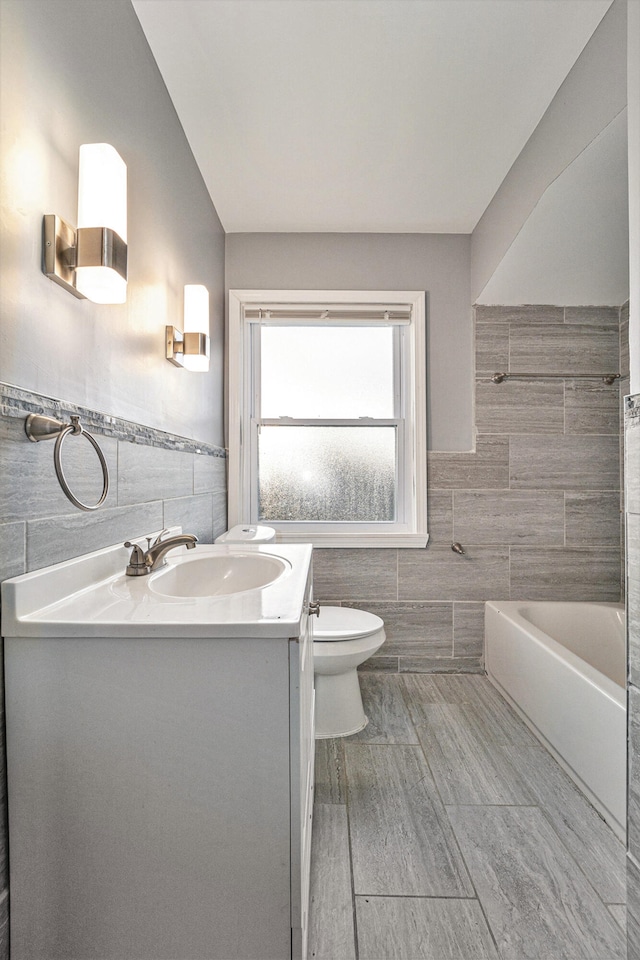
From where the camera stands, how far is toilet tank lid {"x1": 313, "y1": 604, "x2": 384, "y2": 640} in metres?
2.09

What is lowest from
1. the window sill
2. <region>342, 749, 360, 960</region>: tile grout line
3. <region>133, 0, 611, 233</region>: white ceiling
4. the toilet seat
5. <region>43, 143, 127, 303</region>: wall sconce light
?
<region>342, 749, 360, 960</region>: tile grout line

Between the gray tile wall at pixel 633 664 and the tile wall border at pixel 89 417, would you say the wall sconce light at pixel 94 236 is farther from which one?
the gray tile wall at pixel 633 664

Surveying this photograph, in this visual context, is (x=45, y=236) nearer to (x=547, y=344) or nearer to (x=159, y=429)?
(x=159, y=429)

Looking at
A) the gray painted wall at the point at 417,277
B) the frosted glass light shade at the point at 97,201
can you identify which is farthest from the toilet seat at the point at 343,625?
the frosted glass light shade at the point at 97,201

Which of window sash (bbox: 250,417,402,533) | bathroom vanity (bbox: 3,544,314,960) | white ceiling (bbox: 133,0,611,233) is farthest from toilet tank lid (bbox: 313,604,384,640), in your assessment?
white ceiling (bbox: 133,0,611,233)

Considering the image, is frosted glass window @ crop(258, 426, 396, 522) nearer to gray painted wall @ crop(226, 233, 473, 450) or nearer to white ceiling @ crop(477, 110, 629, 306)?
gray painted wall @ crop(226, 233, 473, 450)

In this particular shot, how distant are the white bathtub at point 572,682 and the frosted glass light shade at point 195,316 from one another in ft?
5.59

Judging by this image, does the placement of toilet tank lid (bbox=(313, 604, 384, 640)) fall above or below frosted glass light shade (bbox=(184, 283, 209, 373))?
below

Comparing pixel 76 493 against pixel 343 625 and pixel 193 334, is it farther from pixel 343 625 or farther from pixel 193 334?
pixel 343 625

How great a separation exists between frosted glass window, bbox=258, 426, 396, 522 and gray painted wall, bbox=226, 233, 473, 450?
39cm

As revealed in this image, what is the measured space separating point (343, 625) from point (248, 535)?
0.55m

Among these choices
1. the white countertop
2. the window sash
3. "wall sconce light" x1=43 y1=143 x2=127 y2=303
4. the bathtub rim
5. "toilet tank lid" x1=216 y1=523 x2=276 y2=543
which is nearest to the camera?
the white countertop

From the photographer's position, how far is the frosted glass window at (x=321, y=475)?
2.99 metres


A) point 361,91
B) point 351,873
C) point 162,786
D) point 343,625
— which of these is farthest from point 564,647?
point 361,91
